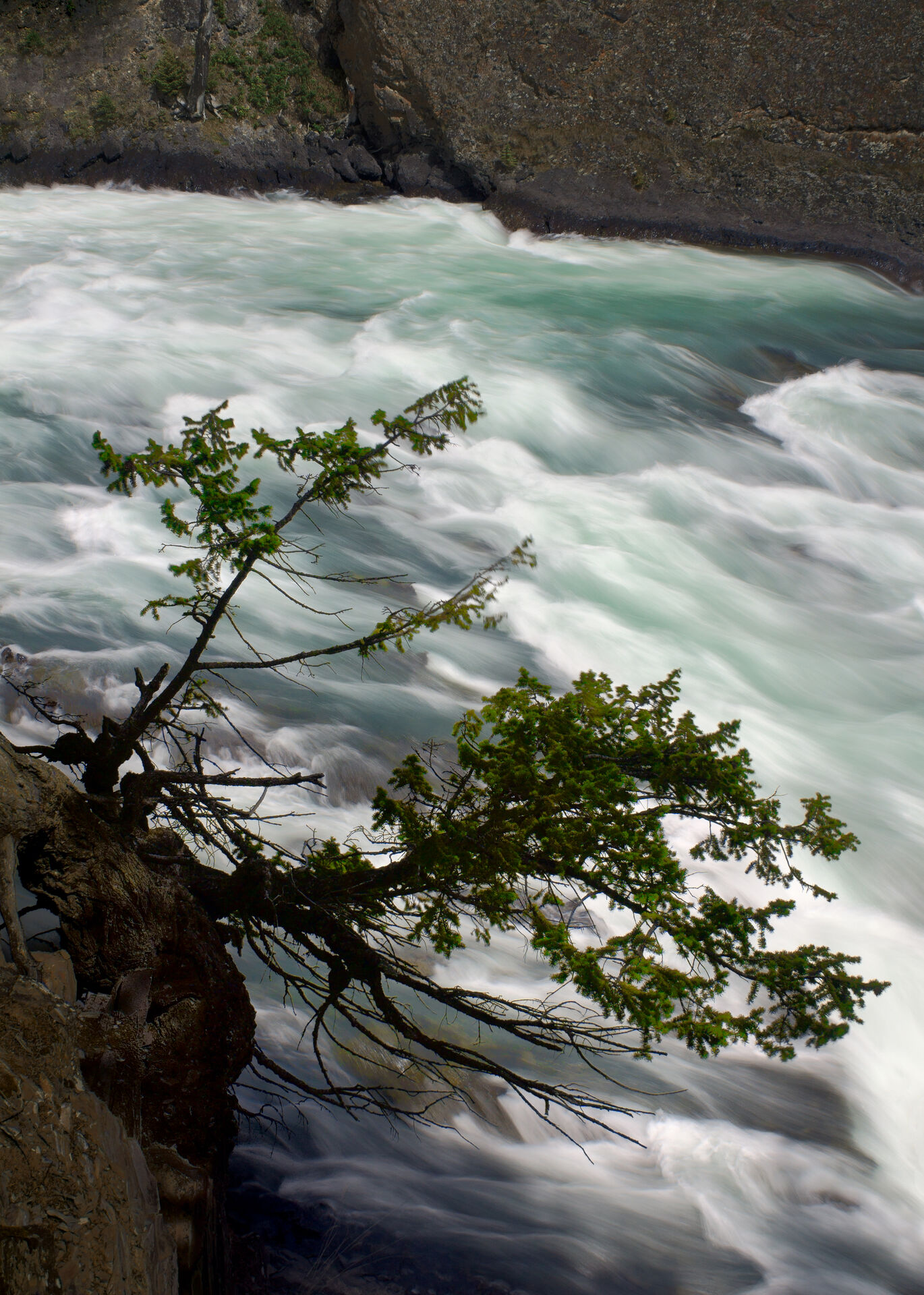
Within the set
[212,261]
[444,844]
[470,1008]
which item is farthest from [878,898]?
[212,261]

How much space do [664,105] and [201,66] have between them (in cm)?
789

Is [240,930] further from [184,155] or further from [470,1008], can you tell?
[184,155]

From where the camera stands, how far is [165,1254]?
6.22ft

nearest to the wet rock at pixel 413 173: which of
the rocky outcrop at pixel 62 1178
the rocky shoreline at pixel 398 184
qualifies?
the rocky shoreline at pixel 398 184

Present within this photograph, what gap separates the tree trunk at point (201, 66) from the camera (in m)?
16.1

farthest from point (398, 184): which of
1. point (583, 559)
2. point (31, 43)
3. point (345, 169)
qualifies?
point (583, 559)

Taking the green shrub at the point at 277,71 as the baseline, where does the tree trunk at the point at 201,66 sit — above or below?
below

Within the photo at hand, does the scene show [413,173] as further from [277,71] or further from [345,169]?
[277,71]

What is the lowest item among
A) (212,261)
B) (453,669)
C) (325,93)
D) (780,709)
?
(453,669)

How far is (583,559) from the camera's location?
7.30 meters

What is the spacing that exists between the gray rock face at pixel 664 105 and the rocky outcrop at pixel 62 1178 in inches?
634

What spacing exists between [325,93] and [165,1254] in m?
19.3

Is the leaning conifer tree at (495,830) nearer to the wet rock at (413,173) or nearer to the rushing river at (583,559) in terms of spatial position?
the rushing river at (583,559)

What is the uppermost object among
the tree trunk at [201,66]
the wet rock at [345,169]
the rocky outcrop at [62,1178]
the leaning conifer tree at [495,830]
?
the tree trunk at [201,66]
